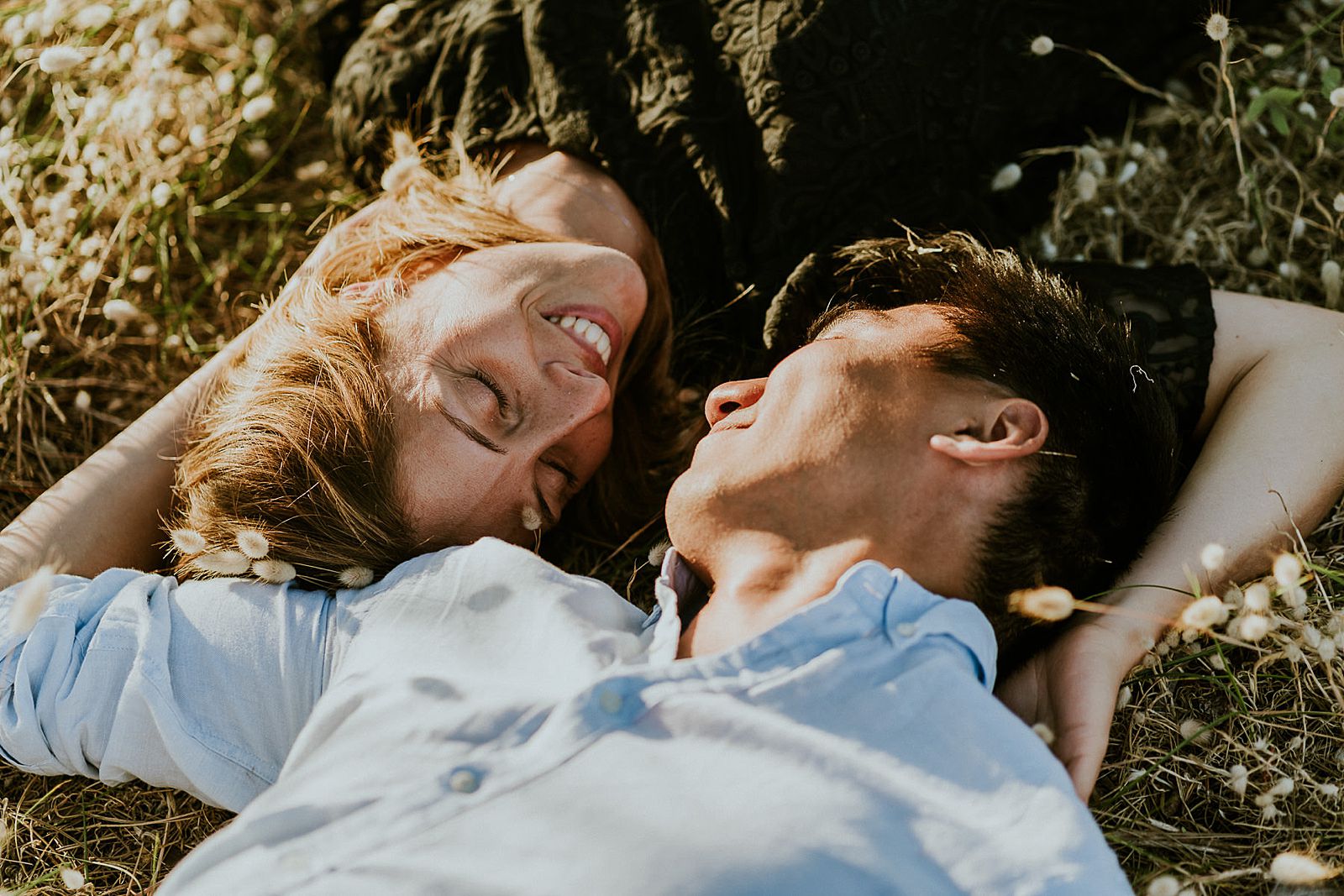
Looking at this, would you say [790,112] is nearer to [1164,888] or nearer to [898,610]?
[898,610]

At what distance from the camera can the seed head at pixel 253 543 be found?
A: 239 cm

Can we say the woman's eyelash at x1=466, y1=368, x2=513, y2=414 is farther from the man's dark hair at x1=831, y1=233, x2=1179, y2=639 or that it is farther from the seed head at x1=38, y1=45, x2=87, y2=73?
the seed head at x1=38, y1=45, x2=87, y2=73

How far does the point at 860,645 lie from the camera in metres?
1.90

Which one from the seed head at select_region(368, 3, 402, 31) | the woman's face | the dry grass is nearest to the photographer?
the dry grass

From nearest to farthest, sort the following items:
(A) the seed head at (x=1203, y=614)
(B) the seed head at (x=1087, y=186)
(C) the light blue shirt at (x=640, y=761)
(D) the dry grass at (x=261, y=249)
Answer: (C) the light blue shirt at (x=640, y=761) < (A) the seed head at (x=1203, y=614) < (D) the dry grass at (x=261, y=249) < (B) the seed head at (x=1087, y=186)

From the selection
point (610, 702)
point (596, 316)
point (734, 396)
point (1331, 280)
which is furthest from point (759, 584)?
point (1331, 280)

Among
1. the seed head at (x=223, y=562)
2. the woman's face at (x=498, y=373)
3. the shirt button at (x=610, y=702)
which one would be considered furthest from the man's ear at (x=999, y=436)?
the seed head at (x=223, y=562)

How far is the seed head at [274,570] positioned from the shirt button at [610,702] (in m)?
0.98

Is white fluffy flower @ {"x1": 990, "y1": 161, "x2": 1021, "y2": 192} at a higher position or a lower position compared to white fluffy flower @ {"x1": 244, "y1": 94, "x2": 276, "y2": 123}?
lower

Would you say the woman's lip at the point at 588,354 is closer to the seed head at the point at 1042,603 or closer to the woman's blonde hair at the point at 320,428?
the woman's blonde hair at the point at 320,428

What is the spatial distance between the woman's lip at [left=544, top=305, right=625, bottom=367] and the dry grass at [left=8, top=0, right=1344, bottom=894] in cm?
68

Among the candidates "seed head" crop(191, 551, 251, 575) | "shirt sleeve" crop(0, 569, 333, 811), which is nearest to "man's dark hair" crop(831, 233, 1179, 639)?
"shirt sleeve" crop(0, 569, 333, 811)

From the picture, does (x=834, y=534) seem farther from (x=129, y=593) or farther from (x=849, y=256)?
(x=129, y=593)

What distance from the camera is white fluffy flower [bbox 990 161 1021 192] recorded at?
9.68 feet
